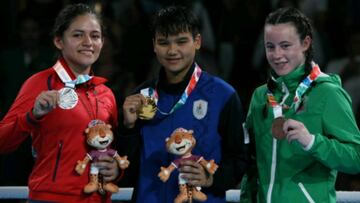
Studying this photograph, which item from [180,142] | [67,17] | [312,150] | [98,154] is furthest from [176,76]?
→ [312,150]

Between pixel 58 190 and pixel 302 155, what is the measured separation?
3.66 feet

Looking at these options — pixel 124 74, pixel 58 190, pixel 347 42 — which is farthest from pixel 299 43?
pixel 347 42

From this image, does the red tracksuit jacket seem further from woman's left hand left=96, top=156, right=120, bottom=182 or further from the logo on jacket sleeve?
the logo on jacket sleeve

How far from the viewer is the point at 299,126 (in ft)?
13.4

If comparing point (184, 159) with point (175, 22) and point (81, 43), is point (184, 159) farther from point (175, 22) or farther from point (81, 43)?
point (81, 43)

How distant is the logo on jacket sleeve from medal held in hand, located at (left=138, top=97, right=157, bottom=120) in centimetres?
18

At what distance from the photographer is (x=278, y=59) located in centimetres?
434

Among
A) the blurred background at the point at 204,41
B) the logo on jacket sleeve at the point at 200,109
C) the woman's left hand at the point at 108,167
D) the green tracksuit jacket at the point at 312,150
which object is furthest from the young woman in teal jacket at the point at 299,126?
the blurred background at the point at 204,41

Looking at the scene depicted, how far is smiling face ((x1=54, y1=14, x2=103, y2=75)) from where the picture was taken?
15.1 ft

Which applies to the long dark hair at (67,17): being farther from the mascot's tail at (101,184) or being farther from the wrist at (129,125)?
the mascot's tail at (101,184)

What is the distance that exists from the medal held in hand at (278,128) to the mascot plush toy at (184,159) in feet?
0.97

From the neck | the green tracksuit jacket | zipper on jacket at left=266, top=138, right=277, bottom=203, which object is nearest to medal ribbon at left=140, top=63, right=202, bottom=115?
the neck

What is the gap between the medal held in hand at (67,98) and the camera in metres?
4.39

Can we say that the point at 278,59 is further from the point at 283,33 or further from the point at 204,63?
the point at 204,63
